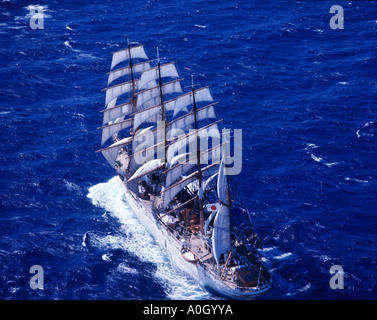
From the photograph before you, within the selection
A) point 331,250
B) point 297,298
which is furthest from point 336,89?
point 297,298

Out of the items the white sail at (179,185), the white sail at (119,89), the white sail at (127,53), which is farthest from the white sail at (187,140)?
the white sail at (127,53)

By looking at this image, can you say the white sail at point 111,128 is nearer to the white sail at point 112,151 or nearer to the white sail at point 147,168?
the white sail at point 112,151

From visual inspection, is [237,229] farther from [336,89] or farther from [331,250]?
[336,89]

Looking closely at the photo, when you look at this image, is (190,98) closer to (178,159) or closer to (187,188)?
(178,159)

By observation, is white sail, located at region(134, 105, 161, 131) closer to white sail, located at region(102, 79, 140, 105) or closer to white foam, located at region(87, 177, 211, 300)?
white sail, located at region(102, 79, 140, 105)

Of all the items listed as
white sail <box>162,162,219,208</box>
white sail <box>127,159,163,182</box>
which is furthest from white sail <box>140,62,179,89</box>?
white sail <box>162,162,219,208</box>
